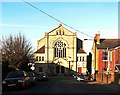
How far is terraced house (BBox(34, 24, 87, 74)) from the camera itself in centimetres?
10543

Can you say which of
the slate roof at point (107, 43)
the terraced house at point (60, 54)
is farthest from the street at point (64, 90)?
the terraced house at point (60, 54)

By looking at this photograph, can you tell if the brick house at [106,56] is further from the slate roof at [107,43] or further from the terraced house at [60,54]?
the terraced house at [60,54]

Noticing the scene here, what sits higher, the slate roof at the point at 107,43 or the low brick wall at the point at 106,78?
the slate roof at the point at 107,43

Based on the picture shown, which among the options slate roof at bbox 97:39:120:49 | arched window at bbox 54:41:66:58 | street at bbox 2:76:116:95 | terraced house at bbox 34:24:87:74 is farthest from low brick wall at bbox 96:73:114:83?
arched window at bbox 54:41:66:58

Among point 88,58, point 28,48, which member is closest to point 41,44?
point 88,58

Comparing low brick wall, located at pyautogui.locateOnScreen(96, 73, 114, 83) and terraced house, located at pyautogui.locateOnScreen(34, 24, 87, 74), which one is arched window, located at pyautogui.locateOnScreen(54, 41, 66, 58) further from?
low brick wall, located at pyautogui.locateOnScreen(96, 73, 114, 83)

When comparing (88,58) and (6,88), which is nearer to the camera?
Answer: (6,88)

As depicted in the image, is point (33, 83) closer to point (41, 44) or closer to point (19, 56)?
point (19, 56)

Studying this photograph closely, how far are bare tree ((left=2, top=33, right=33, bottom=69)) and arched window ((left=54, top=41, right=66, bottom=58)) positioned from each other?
4071 cm

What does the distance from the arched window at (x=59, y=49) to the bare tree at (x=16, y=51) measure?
40.7 meters

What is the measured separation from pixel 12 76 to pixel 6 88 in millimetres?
1528

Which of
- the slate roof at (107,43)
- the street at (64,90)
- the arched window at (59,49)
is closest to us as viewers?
the street at (64,90)

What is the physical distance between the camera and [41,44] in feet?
367

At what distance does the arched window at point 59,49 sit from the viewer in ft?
350
